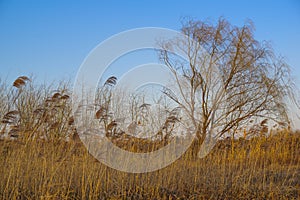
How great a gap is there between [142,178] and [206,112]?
522 centimetres

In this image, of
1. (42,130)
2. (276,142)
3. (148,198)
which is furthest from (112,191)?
(276,142)

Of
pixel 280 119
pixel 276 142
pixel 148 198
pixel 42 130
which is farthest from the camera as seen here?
pixel 280 119

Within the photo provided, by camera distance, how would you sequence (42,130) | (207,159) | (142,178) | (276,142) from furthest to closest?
1. (276,142)
2. (207,159)
3. (42,130)
4. (142,178)

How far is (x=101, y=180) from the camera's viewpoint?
4402mm

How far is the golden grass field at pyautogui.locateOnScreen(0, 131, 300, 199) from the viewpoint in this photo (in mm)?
4012

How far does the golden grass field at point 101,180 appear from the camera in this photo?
401cm

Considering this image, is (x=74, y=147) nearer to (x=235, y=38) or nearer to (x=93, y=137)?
(x=93, y=137)

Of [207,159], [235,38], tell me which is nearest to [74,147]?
[207,159]

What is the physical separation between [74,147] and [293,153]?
518 cm

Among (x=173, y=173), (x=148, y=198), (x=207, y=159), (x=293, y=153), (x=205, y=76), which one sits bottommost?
(x=148, y=198)

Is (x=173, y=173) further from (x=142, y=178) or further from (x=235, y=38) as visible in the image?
(x=235, y=38)

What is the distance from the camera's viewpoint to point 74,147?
5.11 meters

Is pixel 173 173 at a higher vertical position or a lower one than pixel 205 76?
lower

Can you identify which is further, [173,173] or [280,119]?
[280,119]
